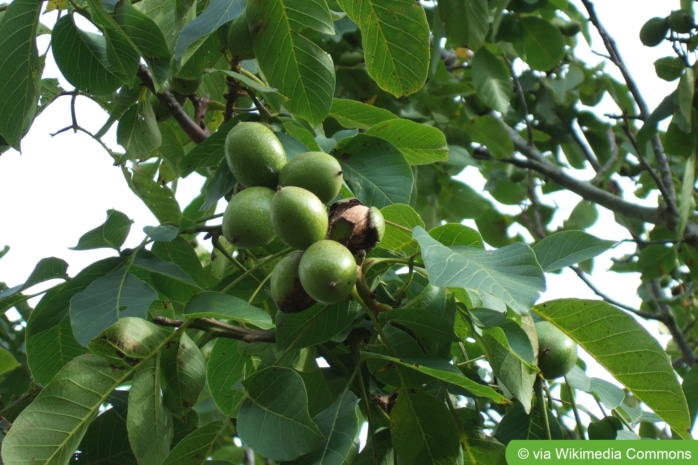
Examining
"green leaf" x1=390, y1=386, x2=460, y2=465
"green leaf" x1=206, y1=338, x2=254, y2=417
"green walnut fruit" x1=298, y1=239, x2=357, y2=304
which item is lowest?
"green leaf" x1=206, y1=338, x2=254, y2=417

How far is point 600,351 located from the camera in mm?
1164

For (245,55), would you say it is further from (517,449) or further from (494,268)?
(517,449)

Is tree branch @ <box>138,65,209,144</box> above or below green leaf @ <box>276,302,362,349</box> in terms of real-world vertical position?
above

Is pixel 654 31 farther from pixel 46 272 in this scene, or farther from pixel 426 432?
pixel 46 272

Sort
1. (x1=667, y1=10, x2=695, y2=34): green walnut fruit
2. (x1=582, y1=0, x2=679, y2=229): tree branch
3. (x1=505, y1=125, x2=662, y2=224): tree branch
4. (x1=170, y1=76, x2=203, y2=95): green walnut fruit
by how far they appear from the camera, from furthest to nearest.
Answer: (x1=505, y1=125, x2=662, y2=224): tree branch
(x1=582, y1=0, x2=679, y2=229): tree branch
(x1=667, y1=10, x2=695, y2=34): green walnut fruit
(x1=170, y1=76, x2=203, y2=95): green walnut fruit

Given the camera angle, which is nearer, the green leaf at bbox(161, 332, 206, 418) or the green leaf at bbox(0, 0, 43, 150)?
the green leaf at bbox(161, 332, 206, 418)

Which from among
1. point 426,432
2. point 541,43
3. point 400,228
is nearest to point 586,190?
point 541,43

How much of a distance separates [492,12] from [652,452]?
183 centimetres

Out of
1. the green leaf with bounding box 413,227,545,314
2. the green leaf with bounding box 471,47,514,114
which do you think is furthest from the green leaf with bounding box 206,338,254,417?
the green leaf with bounding box 471,47,514,114

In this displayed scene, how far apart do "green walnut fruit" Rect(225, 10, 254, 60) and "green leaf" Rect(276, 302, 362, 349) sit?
509 millimetres

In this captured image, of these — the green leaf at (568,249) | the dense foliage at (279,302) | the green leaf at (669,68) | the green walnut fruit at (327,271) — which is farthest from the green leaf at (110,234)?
the green leaf at (669,68)

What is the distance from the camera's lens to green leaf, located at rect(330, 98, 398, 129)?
1.47 metres

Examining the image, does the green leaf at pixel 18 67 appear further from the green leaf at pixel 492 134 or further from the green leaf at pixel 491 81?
the green leaf at pixel 492 134

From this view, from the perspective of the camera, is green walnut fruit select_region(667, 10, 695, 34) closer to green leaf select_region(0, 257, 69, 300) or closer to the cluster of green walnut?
the cluster of green walnut
